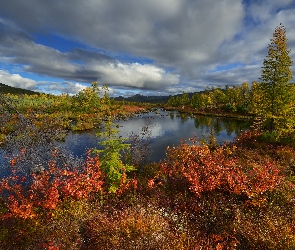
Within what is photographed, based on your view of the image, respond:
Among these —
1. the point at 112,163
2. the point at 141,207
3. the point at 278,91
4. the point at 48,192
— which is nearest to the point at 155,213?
the point at 141,207

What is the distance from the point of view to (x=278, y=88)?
23922mm

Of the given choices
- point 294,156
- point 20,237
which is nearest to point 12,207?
point 20,237

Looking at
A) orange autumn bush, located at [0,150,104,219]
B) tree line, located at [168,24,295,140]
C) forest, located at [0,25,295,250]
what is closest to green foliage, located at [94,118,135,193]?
forest, located at [0,25,295,250]

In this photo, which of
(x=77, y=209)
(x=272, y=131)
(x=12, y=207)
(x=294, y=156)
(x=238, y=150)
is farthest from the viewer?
(x=272, y=131)

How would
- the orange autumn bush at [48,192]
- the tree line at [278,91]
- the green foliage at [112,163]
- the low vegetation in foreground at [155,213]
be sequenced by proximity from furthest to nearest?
the tree line at [278,91] < the green foliage at [112,163] < the orange autumn bush at [48,192] < the low vegetation in foreground at [155,213]

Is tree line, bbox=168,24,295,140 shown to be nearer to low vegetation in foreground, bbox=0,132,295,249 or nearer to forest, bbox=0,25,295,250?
forest, bbox=0,25,295,250

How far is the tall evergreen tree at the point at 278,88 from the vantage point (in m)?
23.5

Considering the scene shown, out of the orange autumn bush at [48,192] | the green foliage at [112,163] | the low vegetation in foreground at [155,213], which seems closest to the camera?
the low vegetation in foreground at [155,213]

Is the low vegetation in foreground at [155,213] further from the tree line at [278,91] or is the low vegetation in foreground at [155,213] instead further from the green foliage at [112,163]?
the tree line at [278,91]

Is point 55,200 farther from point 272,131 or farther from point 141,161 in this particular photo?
point 272,131

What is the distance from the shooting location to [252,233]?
25.2 feet

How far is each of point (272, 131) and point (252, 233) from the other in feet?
63.4

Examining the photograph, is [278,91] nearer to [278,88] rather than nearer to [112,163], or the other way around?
[278,88]

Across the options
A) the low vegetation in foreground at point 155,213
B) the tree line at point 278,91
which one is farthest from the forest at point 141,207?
the tree line at point 278,91
